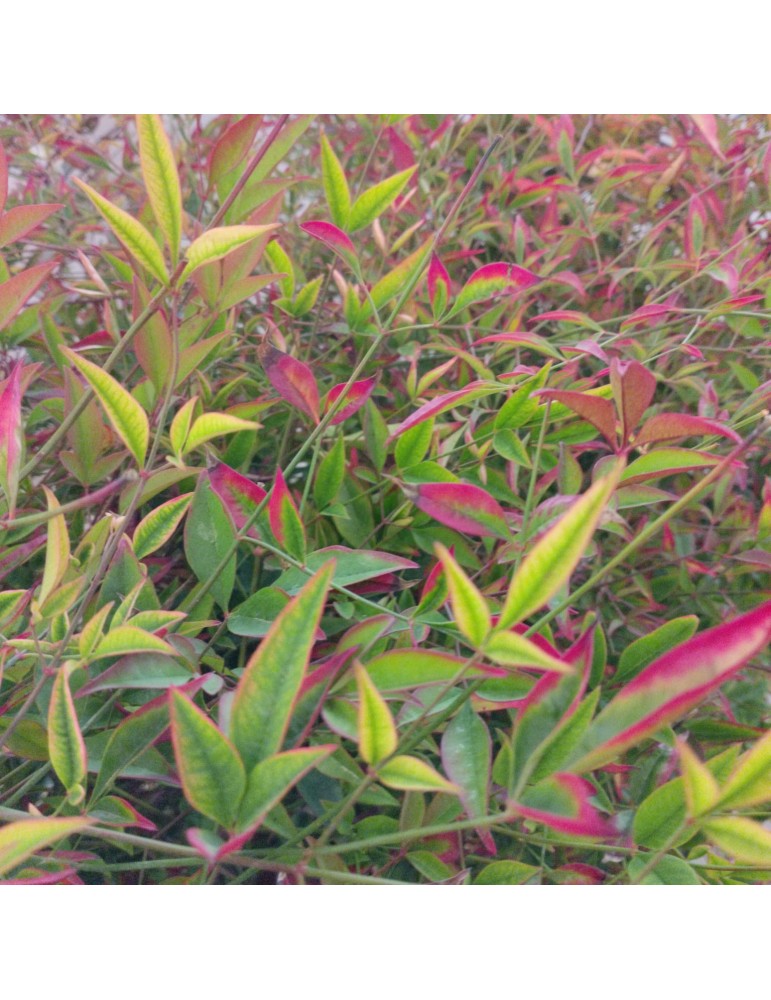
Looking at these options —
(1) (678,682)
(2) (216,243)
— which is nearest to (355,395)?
(2) (216,243)

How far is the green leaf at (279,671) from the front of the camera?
0.24 m

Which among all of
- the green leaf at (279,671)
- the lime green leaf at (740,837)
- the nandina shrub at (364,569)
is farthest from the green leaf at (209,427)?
the lime green leaf at (740,837)

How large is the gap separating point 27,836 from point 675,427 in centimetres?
30

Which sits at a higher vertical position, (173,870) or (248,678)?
(248,678)

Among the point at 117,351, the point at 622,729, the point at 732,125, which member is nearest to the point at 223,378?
the point at 117,351

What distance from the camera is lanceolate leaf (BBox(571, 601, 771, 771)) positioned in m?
0.20

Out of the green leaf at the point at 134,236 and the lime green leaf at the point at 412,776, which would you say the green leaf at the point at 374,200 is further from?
the lime green leaf at the point at 412,776

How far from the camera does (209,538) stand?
1.29 feet

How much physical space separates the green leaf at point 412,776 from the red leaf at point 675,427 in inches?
7.5

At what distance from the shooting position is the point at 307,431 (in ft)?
1.86

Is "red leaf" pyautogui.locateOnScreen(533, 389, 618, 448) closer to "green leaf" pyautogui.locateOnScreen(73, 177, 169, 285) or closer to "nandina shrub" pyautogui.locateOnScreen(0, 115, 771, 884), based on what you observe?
"nandina shrub" pyautogui.locateOnScreen(0, 115, 771, 884)

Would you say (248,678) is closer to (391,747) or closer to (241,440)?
(391,747)

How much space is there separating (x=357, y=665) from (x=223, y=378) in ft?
1.29

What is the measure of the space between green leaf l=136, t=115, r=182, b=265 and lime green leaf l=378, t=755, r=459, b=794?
0.22 metres
